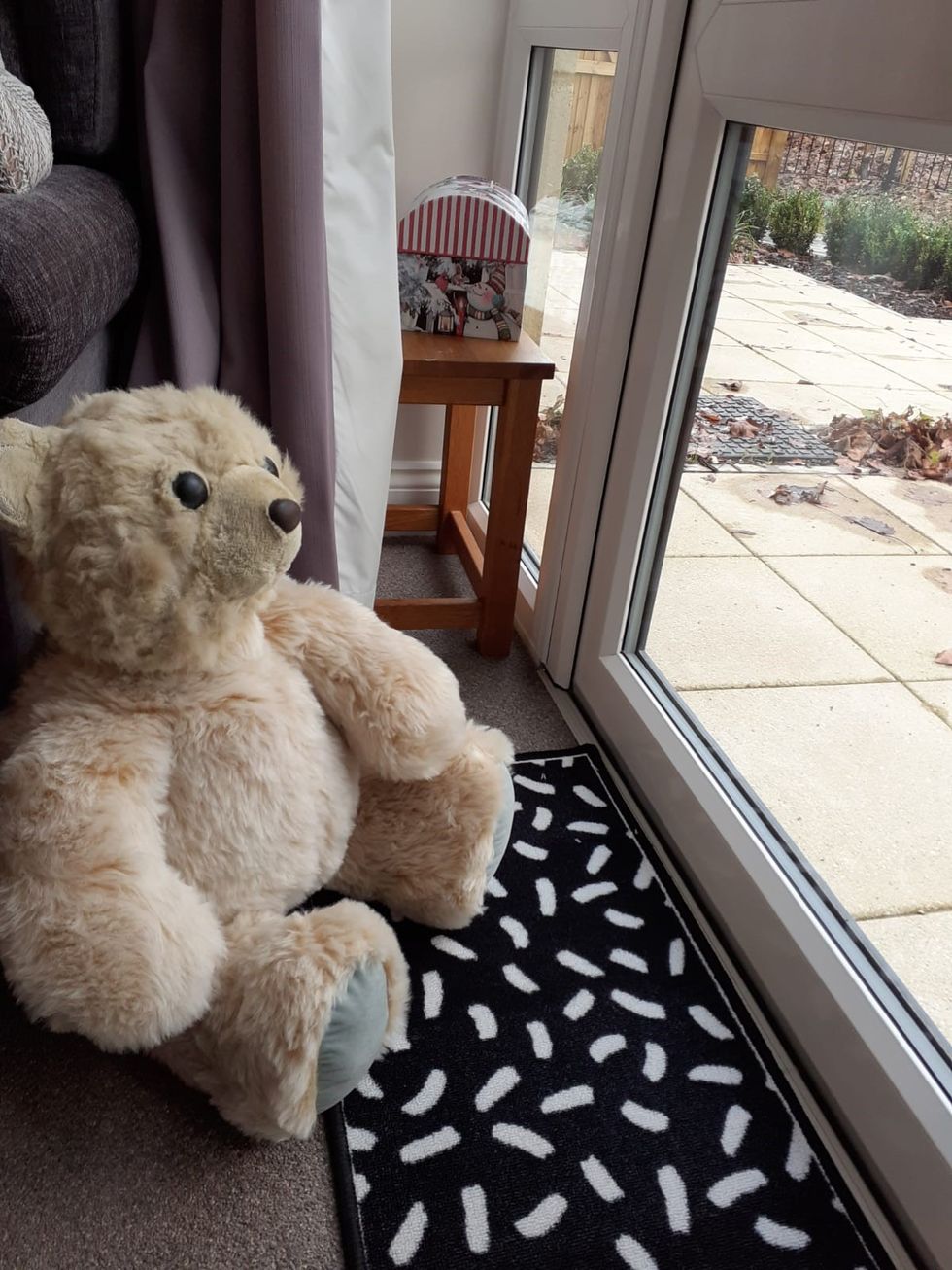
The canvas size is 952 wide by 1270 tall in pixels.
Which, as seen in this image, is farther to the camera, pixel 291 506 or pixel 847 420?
pixel 847 420

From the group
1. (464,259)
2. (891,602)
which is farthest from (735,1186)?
(464,259)

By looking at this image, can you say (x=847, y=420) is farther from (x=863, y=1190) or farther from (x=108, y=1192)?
(x=108, y=1192)

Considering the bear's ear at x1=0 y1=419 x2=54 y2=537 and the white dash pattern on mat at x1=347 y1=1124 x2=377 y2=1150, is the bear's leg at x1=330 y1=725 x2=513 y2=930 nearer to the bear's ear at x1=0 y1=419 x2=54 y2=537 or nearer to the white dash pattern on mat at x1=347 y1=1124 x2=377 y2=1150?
the white dash pattern on mat at x1=347 y1=1124 x2=377 y2=1150

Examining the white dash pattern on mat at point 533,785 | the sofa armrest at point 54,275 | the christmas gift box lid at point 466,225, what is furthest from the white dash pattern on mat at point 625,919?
the christmas gift box lid at point 466,225

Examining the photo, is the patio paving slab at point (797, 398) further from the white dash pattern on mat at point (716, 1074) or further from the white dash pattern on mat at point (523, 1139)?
the white dash pattern on mat at point (523, 1139)

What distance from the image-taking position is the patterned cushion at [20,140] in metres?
0.87

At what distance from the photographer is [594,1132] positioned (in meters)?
0.87

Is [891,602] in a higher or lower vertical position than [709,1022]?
higher

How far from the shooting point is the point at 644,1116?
89 cm

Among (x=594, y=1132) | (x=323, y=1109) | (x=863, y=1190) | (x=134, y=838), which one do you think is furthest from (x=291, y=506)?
(x=863, y=1190)

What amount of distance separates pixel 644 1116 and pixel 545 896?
28cm

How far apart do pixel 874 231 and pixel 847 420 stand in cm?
19

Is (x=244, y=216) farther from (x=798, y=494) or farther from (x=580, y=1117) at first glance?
(x=580, y=1117)

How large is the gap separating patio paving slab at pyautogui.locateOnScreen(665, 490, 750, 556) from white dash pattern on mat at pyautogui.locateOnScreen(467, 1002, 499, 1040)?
67 centimetres
